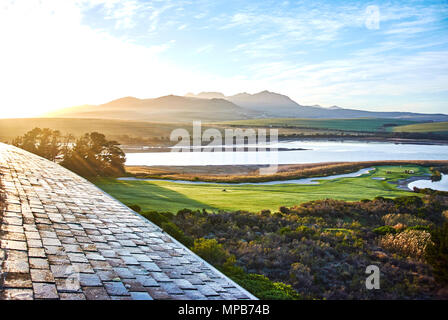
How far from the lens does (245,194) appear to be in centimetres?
2591

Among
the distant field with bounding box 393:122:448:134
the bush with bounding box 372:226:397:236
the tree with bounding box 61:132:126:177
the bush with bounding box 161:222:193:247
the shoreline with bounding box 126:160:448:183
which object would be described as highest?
the distant field with bounding box 393:122:448:134

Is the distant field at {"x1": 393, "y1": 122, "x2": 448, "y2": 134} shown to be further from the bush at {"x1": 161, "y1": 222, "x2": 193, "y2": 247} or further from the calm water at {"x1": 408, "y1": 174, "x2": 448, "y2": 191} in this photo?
the bush at {"x1": 161, "y1": 222, "x2": 193, "y2": 247}

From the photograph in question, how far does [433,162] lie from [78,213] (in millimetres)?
44462

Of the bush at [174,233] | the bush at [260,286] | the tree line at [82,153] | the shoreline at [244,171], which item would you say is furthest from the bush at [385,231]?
the tree line at [82,153]

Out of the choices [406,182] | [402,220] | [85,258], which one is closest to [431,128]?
[406,182]

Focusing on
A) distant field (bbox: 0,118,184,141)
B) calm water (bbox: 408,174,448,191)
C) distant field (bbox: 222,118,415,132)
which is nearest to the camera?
calm water (bbox: 408,174,448,191)

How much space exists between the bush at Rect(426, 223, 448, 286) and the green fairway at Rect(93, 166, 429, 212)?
11.5m

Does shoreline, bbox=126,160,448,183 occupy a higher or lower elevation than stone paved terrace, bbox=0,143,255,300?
lower

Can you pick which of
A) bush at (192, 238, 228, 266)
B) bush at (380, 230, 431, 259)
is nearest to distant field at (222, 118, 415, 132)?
bush at (380, 230, 431, 259)

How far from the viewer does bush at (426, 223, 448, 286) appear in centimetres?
1029

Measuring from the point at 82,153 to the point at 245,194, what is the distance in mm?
18186
